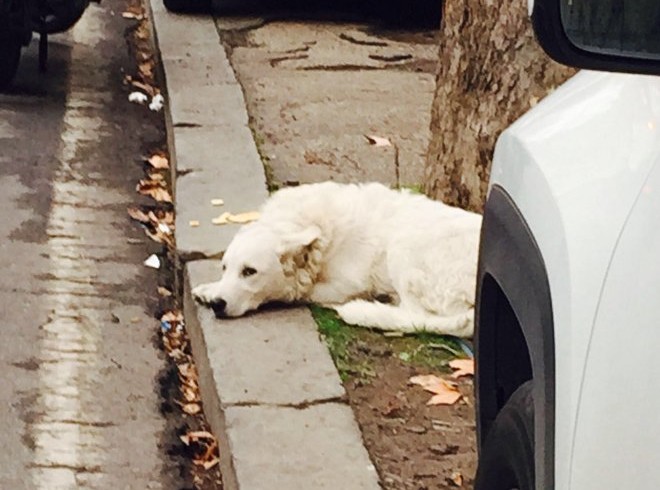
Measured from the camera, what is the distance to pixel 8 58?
8742 millimetres

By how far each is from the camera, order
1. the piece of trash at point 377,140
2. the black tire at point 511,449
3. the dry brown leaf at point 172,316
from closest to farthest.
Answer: the black tire at point 511,449, the dry brown leaf at point 172,316, the piece of trash at point 377,140

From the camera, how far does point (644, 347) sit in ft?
5.74

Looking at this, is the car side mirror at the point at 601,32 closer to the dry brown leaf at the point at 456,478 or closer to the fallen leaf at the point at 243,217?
the dry brown leaf at the point at 456,478

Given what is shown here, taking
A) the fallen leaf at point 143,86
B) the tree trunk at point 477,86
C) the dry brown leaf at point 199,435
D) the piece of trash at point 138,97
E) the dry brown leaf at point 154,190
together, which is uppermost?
the tree trunk at point 477,86

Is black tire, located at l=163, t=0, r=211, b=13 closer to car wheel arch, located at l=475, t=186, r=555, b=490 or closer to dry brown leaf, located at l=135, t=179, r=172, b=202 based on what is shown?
dry brown leaf, located at l=135, t=179, r=172, b=202

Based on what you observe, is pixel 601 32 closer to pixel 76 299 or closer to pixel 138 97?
pixel 76 299

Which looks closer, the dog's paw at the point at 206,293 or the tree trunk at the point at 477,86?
the dog's paw at the point at 206,293

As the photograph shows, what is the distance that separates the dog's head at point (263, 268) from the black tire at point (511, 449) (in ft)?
7.91

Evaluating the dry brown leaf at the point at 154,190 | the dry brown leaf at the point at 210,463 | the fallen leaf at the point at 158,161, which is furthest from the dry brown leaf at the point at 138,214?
the dry brown leaf at the point at 210,463

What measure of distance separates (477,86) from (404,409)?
1788mm

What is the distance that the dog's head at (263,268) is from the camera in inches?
196

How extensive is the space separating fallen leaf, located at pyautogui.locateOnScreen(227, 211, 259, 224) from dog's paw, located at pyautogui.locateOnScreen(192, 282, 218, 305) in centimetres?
79

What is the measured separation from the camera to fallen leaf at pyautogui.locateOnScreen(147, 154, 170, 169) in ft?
25.9

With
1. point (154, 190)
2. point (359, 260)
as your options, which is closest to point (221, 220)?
point (359, 260)
